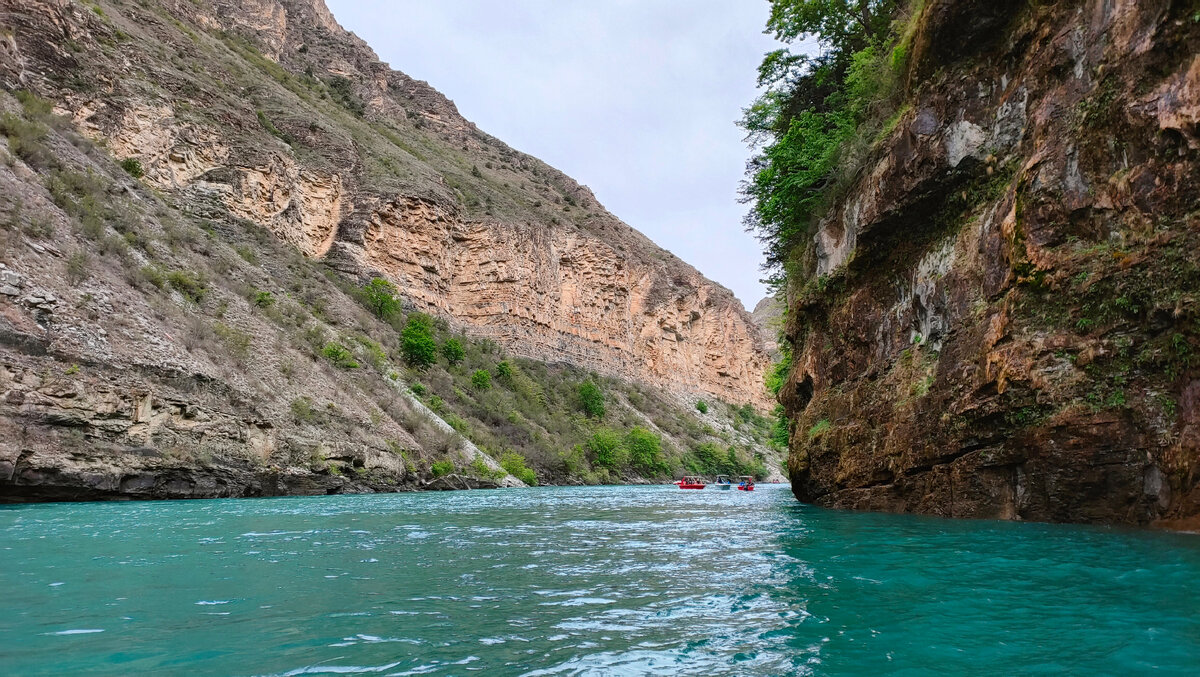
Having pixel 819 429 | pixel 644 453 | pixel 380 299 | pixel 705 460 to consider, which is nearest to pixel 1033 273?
pixel 819 429

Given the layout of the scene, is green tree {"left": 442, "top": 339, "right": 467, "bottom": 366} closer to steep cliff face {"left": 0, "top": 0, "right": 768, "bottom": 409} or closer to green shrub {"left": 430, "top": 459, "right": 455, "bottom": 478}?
steep cliff face {"left": 0, "top": 0, "right": 768, "bottom": 409}

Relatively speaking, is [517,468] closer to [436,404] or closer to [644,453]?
[436,404]

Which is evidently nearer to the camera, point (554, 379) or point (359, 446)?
point (359, 446)

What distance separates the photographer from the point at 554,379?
56.7 metres

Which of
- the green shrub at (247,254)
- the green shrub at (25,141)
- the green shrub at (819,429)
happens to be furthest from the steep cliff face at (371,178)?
the green shrub at (819,429)

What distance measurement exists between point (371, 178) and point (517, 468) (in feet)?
95.5

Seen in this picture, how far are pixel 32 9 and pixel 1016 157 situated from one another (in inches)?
1585

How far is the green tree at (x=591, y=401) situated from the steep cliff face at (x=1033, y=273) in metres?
40.2

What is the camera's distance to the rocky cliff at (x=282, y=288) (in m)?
17.1

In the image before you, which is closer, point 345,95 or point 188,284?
point 188,284

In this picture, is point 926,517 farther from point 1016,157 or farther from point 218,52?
point 218,52

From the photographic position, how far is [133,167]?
107ft

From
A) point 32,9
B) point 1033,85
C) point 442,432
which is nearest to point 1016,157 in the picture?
point 1033,85

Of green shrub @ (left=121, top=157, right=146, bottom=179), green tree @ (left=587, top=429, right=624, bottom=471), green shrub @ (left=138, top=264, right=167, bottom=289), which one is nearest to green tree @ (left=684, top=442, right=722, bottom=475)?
green tree @ (left=587, top=429, right=624, bottom=471)
